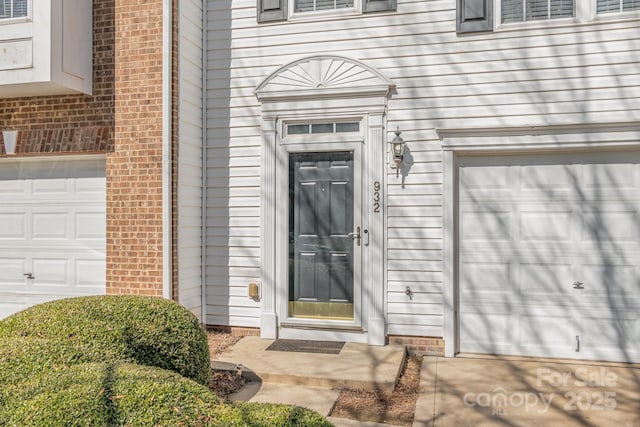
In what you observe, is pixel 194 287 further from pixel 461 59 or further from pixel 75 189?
pixel 461 59

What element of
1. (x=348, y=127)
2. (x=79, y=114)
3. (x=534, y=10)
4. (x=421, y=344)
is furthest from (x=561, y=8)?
(x=79, y=114)

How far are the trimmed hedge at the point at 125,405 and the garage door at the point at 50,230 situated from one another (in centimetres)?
360

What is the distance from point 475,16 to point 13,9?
4.93m

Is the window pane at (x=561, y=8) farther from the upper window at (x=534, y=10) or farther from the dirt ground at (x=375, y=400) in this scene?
the dirt ground at (x=375, y=400)

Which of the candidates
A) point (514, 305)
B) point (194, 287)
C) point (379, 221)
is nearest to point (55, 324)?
point (194, 287)

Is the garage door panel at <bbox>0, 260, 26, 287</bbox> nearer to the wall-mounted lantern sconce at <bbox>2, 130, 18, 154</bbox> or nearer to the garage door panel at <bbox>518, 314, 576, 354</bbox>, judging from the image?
the wall-mounted lantern sconce at <bbox>2, 130, 18, 154</bbox>

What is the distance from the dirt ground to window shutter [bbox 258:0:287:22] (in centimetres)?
386

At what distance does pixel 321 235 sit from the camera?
5.50m

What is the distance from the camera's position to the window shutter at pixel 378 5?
534 centimetres

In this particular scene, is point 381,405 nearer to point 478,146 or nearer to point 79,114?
point 478,146

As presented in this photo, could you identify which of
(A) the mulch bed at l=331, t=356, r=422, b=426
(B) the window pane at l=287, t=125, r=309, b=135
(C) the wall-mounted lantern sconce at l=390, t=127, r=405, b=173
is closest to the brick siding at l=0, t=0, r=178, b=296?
(B) the window pane at l=287, t=125, r=309, b=135

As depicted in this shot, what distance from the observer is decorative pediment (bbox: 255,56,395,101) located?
17.5ft

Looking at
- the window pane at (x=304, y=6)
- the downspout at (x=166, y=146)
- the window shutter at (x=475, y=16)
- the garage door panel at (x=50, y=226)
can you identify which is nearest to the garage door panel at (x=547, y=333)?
the window shutter at (x=475, y=16)

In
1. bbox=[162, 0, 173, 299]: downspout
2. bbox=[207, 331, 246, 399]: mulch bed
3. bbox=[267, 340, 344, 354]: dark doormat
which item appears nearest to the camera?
bbox=[207, 331, 246, 399]: mulch bed
